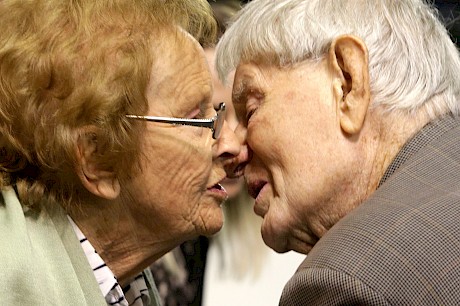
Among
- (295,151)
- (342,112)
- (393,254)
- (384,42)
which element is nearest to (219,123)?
(295,151)

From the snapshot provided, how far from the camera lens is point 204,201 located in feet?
7.92

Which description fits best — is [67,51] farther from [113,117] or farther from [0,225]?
[0,225]

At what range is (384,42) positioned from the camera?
7.06 ft

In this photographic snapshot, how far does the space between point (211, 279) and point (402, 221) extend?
1.66 metres

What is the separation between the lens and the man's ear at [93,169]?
219 centimetres

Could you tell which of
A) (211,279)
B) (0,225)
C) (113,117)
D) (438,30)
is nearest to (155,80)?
(113,117)

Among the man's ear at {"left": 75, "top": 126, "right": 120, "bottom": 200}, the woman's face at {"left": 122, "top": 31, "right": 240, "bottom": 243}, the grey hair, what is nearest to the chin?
the woman's face at {"left": 122, "top": 31, "right": 240, "bottom": 243}

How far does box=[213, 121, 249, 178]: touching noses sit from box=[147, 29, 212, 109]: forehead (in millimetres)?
113

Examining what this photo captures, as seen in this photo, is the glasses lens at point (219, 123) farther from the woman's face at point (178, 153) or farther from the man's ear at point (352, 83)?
the man's ear at point (352, 83)

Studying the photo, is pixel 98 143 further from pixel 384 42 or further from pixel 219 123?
pixel 384 42

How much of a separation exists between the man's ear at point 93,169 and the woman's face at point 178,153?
0.18 feet

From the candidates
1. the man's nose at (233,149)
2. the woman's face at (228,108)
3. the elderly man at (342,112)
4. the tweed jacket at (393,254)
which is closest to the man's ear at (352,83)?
the elderly man at (342,112)

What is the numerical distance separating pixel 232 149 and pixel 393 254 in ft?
2.46

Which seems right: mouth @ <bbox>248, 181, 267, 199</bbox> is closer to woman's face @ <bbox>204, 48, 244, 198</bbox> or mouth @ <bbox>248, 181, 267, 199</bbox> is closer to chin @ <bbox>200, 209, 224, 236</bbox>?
chin @ <bbox>200, 209, 224, 236</bbox>
